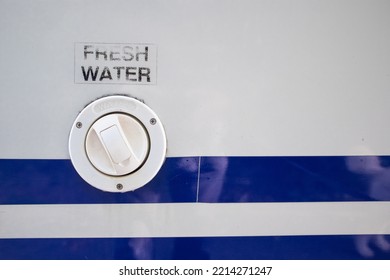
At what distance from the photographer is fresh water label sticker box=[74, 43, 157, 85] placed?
3.72 ft

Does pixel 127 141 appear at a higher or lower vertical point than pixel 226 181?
higher

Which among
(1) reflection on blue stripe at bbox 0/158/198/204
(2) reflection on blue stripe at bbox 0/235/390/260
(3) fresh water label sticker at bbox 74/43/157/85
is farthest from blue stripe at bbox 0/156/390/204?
(3) fresh water label sticker at bbox 74/43/157/85

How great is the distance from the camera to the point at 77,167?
113 cm

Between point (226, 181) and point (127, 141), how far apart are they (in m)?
0.30

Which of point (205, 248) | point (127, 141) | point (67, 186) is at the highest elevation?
point (127, 141)

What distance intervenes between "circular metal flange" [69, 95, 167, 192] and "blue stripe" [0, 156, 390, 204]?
0.04 metres

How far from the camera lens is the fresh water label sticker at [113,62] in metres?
1.13

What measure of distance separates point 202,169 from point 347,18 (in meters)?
0.58

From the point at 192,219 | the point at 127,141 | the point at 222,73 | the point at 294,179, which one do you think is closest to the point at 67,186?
the point at 127,141

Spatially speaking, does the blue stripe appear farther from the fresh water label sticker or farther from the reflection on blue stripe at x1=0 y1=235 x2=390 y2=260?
the fresh water label sticker

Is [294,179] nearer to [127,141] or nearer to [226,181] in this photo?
[226,181]

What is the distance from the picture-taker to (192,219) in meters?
1.18

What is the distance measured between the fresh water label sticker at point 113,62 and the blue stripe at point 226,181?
0.24m
